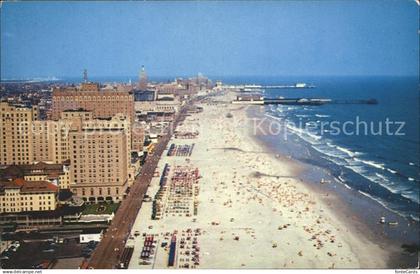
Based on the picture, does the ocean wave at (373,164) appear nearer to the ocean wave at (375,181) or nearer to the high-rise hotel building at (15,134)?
the ocean wave at (375,181)

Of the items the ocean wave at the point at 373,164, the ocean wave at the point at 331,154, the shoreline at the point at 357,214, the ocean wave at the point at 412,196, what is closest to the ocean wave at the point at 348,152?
the ocean wave at the point at 331,154

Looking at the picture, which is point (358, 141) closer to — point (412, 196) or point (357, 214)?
point (412, 196)

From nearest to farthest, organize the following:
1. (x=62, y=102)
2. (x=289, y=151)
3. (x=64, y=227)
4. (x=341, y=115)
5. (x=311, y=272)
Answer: (x=311, y=272), (x=64, y=227), (x=62, y=102), (x=289, y=151), (x=341, y=115)

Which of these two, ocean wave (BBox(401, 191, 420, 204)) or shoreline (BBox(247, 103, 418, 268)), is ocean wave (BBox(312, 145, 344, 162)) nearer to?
shoreline (BBox(247, 103, 418, 268))

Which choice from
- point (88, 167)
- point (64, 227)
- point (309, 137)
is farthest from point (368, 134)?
point (64, 227)

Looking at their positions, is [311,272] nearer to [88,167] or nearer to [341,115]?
[88,167]
